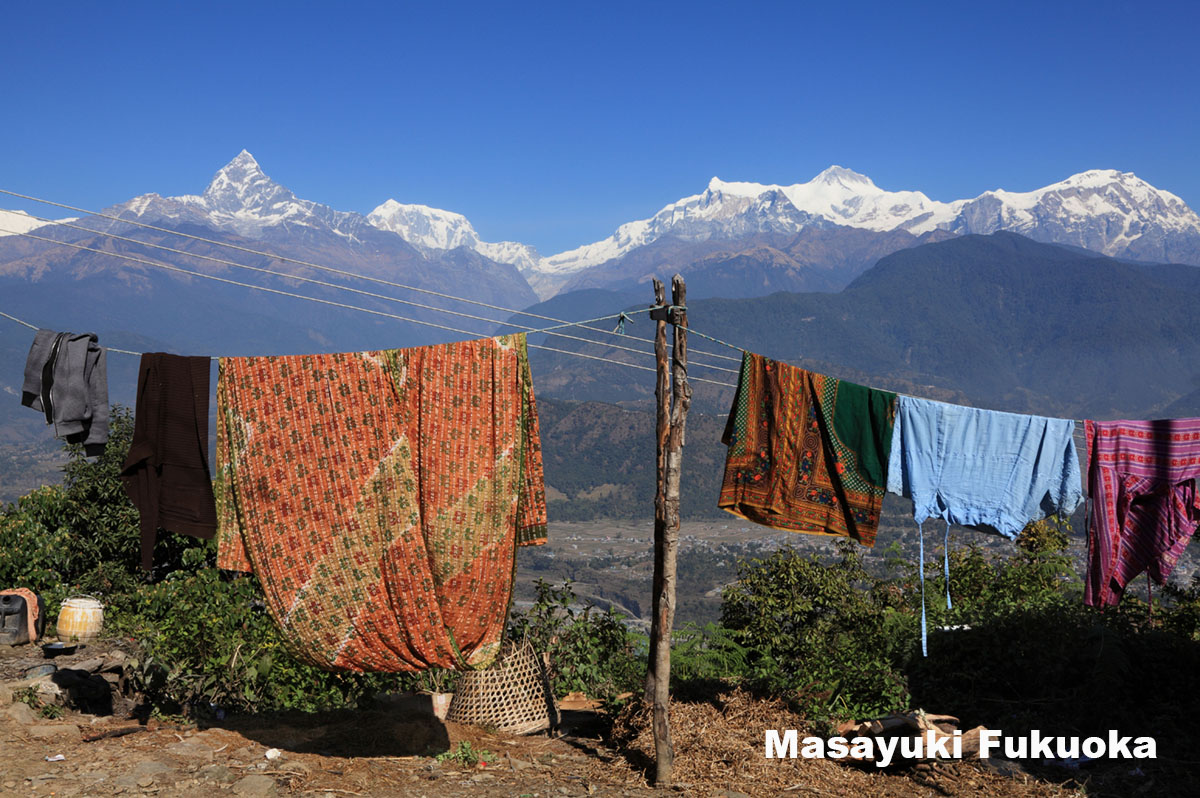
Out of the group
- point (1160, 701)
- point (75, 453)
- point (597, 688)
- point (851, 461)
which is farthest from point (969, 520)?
point (75, 453)

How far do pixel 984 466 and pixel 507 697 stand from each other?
3.97 m

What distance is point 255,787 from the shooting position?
5.25 metres

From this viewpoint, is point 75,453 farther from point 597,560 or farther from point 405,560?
point 597,560

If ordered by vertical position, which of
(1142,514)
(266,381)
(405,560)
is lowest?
(405,560)

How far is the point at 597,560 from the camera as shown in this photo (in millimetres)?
85938

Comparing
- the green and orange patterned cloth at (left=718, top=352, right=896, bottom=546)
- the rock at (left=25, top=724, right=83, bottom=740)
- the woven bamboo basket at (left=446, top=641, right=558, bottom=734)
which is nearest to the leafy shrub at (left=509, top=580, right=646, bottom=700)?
the woven bamboo basket at (left=446, top=641, right=558, bottom=734)

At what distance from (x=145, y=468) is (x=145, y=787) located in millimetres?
1903

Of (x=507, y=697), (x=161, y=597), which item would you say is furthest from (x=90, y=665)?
(x=507, y=697)

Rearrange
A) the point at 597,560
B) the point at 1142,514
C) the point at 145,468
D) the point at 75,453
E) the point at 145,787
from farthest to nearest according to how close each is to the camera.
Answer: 1. the point at 597,560
2. the point at 75,453
3. the point at 1142,514
4. the point at 145,468
5. the point at 145,787

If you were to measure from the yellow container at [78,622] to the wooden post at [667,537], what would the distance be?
6142 mm

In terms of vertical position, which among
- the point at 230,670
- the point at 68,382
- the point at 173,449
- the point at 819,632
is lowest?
the point at 230,670

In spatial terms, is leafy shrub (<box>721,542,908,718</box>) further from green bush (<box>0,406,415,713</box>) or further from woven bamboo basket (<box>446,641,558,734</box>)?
green bush (<box>0,406,415,713</box>)

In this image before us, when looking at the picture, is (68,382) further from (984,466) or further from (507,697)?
(984,466)

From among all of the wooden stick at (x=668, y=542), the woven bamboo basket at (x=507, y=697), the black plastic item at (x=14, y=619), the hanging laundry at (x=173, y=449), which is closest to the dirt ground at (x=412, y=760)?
the woven bamboo basket at (x=507, y=697)
